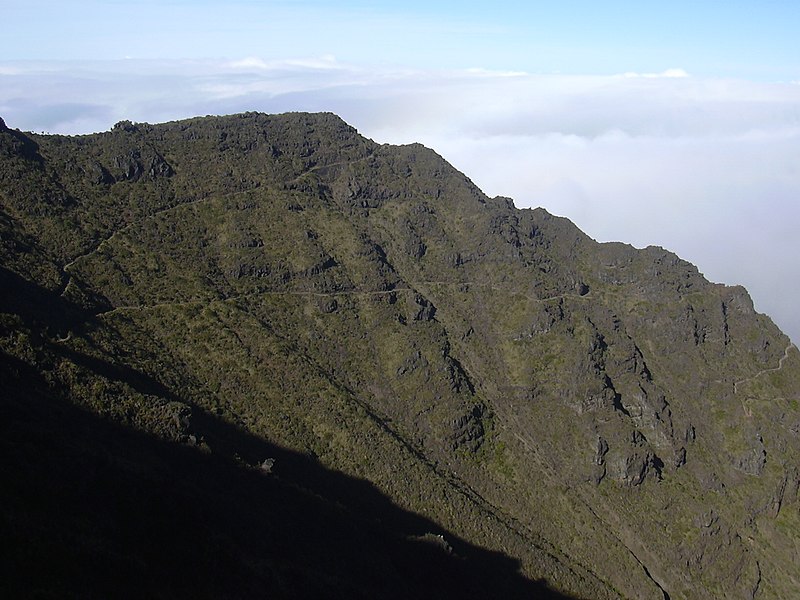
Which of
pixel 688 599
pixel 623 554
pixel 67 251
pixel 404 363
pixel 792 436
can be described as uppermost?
pixel 67 251

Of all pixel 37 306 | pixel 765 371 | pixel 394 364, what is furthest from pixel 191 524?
pixel 765 371

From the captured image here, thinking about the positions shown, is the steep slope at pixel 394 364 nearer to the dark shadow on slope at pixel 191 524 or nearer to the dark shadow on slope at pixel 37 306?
the dark shadow on slope at pixel 37 306

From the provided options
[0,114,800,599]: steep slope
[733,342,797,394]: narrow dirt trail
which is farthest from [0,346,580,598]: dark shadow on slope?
[733,342,797,394]: narrow dirt trail

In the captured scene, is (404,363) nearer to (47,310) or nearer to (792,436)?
(47,310)

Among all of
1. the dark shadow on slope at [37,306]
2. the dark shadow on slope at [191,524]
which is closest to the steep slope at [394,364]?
the dark shadow on slope at [37,306]

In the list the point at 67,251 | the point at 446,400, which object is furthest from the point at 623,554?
the point at 67,251
